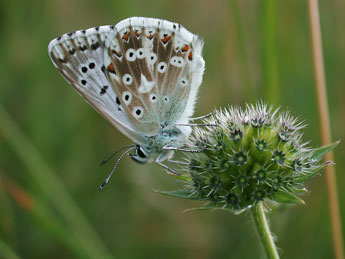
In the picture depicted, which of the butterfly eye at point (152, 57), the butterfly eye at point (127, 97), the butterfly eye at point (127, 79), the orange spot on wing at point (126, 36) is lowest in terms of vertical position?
the butterfly eye at point (127, 97)

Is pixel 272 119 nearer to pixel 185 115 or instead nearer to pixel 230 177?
pixel 230 177

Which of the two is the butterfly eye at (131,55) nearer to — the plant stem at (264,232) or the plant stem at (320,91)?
the plant stem at (320,91)

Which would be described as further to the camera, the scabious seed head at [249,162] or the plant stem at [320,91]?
the plant stem at [320,91]

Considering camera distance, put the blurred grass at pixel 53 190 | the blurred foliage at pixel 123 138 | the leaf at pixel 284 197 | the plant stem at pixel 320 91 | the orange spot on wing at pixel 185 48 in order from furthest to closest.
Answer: the blurred foliage at pixel 123 138 < the blurred grass at pixel 53 190 < the orange spot on wing at pixel 185 48 < the plant stem at pixel 320 91 < the leaf at pixel 284 197

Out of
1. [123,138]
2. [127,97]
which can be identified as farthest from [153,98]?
[123,138]

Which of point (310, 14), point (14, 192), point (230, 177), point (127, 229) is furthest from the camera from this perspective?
point (127, 229)

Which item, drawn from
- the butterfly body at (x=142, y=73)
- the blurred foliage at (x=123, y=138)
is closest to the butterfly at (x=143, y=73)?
the butterfly body at (x=142, y=73)

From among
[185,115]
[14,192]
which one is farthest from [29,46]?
[185,115]
